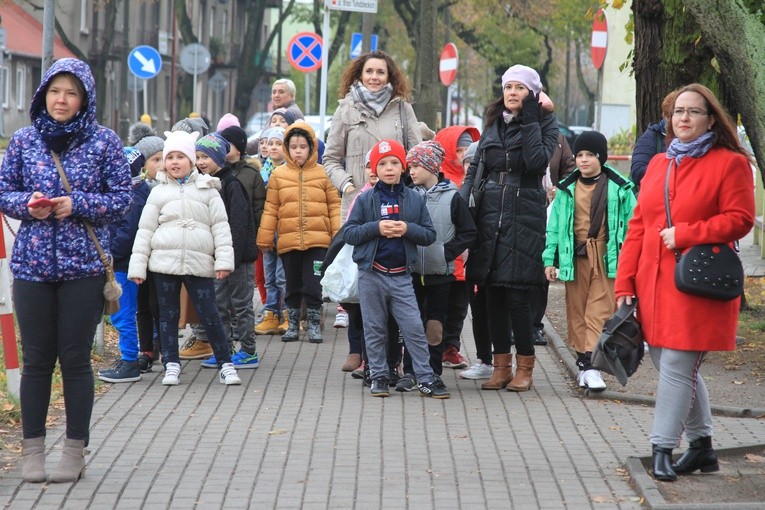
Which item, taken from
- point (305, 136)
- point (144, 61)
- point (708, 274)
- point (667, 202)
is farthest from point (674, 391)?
point (144, 61)

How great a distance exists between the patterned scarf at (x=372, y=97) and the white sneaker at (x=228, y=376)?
96.5 inches

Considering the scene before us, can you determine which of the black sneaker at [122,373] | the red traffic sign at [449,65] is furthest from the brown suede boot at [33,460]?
the red traffic sign at [449,65]

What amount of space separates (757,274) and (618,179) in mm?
9320

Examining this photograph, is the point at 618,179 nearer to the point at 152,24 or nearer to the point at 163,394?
the point at 163,394

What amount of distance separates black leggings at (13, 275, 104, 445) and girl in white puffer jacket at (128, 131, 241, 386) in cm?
263

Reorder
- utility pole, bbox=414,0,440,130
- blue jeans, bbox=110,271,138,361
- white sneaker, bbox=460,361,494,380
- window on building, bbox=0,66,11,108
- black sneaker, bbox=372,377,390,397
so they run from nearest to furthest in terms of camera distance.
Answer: black sneaker, bbox=372,377,390,397 → blue jeans, bbox=110,271,138,361 → white sneaker, bbox=460,361,494,380 → utility pole, bbox=414,0,440,130 → window on building, bbox=0,66,11,108

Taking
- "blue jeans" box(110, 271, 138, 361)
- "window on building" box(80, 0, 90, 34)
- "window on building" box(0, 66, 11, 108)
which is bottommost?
"blue jeans" box(110, 271, 138, 361)

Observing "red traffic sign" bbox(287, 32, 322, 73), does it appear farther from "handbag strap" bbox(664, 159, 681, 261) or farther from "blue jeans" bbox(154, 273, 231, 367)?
"handbag strap" bbox(664, 159, 681, 261)

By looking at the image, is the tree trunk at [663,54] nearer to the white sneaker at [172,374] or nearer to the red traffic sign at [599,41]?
the white sneaker at [172,374]

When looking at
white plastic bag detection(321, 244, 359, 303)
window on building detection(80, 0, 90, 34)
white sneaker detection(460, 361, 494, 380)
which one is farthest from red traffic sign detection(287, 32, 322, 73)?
window on building detection(80, 0, 90, 34)

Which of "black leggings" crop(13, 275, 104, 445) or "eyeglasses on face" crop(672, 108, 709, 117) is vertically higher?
"eyeglasses on face" crop(672, 108, 709, 117)

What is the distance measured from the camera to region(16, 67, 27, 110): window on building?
55.5 metres

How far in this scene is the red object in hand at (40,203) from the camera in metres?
6.21

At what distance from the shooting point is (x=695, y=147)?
6.48m
